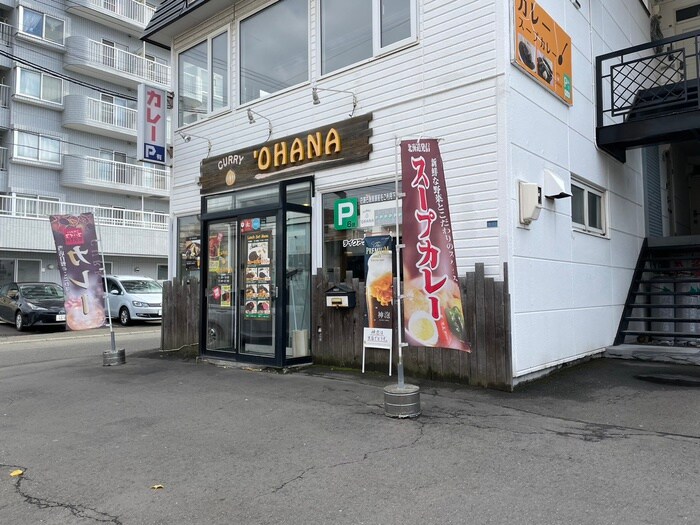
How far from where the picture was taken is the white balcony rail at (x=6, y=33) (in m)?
24.7

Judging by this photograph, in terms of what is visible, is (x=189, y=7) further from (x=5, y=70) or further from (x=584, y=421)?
(x=5, y=70)

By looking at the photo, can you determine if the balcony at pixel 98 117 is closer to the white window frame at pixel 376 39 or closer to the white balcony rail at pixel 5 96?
the white balcony rail at pixel 5 96

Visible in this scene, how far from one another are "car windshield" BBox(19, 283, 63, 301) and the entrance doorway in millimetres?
11213

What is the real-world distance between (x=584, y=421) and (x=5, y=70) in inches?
1149

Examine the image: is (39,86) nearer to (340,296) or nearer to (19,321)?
(19,321)

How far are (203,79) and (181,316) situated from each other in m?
4.64

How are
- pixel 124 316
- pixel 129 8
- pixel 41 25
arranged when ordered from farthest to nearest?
pixel 129 8 → pixel 41 25 → pixel 124 316

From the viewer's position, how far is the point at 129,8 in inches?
1144

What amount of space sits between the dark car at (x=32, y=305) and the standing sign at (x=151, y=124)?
26.1 feet

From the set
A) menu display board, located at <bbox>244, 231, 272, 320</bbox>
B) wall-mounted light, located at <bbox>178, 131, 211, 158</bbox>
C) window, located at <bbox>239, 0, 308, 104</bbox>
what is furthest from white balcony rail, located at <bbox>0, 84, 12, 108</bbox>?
menu display board, located at <bbox>244, 231, 272, 320</bbox>

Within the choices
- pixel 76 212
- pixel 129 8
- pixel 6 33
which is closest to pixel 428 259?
pixel 76 212

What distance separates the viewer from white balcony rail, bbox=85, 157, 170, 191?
26859mm

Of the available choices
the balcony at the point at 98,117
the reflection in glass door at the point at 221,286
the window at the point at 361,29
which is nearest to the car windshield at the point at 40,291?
the balcony at the point at 98,117

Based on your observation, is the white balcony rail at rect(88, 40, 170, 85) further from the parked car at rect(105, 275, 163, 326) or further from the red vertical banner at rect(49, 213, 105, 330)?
the red vertical banner at rect(49, 213, 105, 330)
